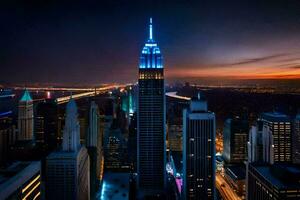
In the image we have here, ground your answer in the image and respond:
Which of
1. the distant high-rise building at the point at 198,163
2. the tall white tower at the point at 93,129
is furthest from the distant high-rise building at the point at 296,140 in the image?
the tall white tower at the point at 93,129

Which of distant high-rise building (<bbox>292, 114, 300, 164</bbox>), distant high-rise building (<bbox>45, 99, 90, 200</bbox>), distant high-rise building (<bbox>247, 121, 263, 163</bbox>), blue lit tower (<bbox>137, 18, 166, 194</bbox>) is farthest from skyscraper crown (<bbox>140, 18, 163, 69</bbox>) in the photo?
distant high-rise building (<bbox>292, 114, 300, 164</bbox>)

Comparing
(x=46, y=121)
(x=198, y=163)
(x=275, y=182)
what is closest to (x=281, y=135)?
(x=198, y=163)

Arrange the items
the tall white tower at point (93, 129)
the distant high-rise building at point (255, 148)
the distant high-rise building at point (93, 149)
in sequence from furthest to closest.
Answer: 1. the tall white tower at point (93, 129)
2. the distant high-rise building at point (93, 149)
3. the distant high-rise building at point (255, 148)

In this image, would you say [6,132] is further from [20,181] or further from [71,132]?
[20,181]

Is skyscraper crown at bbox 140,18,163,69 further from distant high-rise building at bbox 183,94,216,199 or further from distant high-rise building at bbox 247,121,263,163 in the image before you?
distant high-rise building at bbox 247,121,263,163

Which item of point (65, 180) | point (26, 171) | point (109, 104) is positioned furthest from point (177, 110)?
point (26, 171)

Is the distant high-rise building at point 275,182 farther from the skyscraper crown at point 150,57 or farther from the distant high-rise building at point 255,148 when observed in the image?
the skyscraper crown at point 150,57
